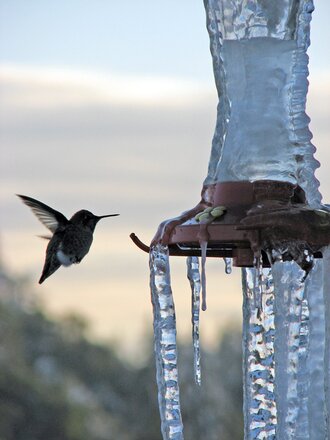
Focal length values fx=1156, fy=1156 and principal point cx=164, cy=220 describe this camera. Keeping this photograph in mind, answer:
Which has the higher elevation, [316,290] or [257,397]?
[316,290]

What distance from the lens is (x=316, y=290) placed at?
343 cm

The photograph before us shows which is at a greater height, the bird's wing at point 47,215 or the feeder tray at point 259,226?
the bird's wing at point 47,215

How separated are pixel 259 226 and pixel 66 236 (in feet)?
7.25

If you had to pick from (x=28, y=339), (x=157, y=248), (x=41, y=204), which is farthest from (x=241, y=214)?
(x=28, y=339)

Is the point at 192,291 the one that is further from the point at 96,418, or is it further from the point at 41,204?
the point at 96,418

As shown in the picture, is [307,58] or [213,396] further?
[213,396]

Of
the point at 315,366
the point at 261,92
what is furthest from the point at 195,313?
the point at 261,92

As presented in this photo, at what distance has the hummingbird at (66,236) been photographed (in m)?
4.87

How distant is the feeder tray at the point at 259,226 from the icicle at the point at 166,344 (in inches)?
4.6

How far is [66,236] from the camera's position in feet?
16.1

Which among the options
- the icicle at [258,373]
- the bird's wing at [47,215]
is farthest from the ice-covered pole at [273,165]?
the bird's wing at [47,215]

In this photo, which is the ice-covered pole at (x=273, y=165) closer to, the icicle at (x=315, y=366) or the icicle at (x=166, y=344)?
the icicle at (x=315, y=366)

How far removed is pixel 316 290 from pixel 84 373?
2010 centimetres

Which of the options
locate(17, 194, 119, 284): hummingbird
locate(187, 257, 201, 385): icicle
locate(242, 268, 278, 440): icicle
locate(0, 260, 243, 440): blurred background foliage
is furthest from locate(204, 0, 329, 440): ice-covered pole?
locate(0, 260, 243, 440): blurred background foliage
